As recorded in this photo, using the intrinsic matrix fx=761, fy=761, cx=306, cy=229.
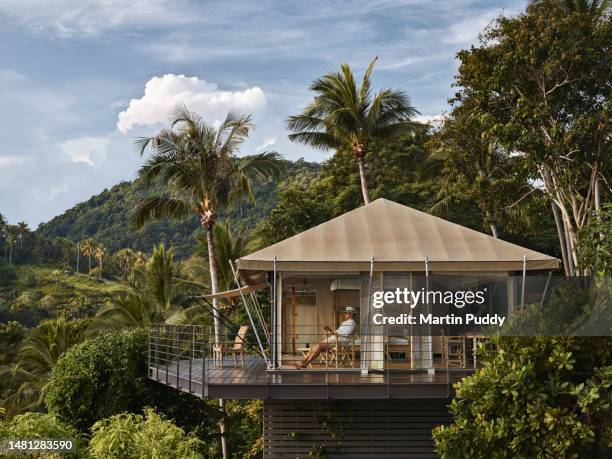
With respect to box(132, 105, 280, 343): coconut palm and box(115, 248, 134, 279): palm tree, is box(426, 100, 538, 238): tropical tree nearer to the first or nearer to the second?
box(132, 105, 280, 343): coconut palm

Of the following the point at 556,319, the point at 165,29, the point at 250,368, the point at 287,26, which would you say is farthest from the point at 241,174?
the point at 556,319

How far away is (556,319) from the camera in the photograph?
1112cm

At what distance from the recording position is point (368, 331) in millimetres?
14297

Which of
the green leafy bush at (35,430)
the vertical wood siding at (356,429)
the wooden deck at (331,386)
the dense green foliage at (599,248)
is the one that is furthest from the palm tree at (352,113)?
the green leafy bush at (35,430)

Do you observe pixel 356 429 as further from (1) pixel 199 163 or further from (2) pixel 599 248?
(1) pixel 199 163

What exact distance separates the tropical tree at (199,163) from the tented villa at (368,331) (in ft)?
30.2

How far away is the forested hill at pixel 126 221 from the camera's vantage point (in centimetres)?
6531

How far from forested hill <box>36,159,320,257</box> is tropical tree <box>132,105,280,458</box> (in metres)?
34.4

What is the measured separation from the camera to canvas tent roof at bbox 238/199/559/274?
1433cm

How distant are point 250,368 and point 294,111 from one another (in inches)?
655

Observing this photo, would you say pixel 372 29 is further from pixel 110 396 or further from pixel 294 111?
pixel 110 396

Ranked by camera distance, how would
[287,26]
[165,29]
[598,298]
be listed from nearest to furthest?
[598,298] → [287,26] → [165,29]

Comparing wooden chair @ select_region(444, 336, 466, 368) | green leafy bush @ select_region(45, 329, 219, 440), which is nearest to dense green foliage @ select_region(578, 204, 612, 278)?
wooden chair @ select_region(444, 336, 466, 368)

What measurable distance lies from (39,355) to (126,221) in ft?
188
